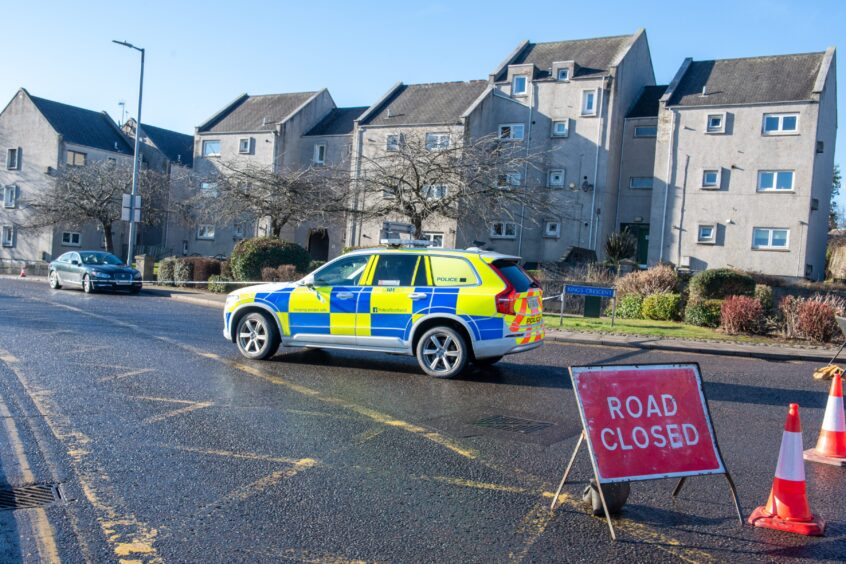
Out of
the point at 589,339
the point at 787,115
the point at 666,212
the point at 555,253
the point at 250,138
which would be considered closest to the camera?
the point at 589,339

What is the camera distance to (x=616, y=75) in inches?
1394

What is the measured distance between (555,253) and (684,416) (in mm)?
31969

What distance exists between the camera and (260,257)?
2506 cm

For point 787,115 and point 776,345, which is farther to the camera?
point 787,115

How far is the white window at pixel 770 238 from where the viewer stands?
32.1 metres

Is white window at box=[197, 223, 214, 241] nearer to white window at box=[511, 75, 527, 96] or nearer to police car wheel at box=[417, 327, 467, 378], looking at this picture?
white window at box=[511, 75, 527, 96]

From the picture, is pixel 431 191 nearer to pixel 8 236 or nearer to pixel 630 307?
pixel 630 307

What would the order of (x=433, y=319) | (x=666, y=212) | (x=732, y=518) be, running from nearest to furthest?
(x=732, y=518)
(x=433, y=319)
(x=666, y=212)

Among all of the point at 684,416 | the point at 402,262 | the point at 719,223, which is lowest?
the point at 684,416

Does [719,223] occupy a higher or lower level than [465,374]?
higher

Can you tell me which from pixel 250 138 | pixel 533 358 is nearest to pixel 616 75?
pixel 250 138

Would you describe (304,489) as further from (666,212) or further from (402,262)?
(666,212)

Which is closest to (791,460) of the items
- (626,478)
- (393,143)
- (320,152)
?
(626,478)

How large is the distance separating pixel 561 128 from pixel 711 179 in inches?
300
